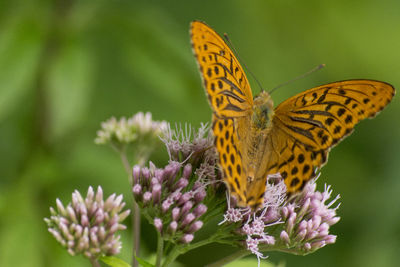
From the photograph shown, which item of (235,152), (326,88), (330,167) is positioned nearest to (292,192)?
(235,152)

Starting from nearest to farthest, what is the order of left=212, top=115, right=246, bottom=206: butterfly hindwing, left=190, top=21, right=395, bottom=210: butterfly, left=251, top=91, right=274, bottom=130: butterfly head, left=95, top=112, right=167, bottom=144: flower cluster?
1. left=212, top=115, right=246, bottom=206: butterfly hindwing
2. left=190, top=21, right=395, bottom=210: butterfly
3. left=251, top=91, right=274, bottom=130: butterfly head
4. left=95, top=112, right=167, bottom=144: flower cluster

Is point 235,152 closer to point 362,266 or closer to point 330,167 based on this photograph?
point 362,266

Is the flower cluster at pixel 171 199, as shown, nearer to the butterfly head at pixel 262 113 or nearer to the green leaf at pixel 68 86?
the butterfly head at pixel 262 113

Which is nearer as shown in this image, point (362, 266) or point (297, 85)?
point (362, 266)

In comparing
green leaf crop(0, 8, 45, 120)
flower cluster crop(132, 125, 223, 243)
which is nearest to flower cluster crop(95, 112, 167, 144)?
green leaf crop(0, 8, 45, 120)

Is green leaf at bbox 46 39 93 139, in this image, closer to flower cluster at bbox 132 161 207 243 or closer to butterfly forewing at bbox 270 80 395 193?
flower cluster at bbox 132 161 207 243

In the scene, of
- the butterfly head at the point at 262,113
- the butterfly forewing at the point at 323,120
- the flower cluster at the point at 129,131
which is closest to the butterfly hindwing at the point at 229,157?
the butterfly forewing at the point at 323,120
